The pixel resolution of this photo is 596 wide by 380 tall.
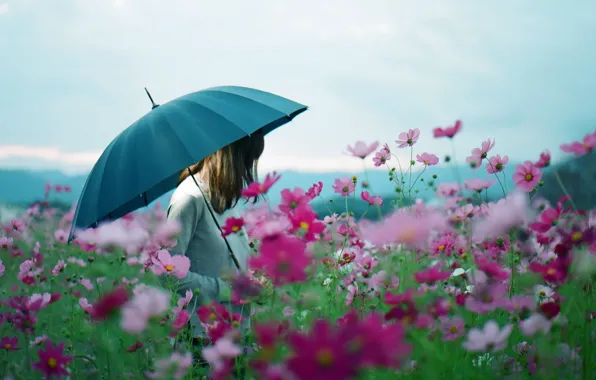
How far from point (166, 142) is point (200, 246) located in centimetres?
34

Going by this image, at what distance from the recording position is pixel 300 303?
113cm

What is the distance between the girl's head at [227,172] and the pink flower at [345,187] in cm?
32

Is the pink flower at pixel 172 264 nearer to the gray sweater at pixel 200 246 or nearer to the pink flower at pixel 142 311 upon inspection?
the gray sweater at pixel 200 246

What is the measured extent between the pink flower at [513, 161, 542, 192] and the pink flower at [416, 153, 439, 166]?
0.41 meters

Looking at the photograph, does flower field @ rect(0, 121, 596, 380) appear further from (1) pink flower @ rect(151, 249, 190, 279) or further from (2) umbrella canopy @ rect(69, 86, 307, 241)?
(2) umbrella canopy @ rect(69, 86, 307, 241)

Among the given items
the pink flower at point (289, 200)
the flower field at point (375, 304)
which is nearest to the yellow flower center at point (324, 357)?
the flower field at point (375, 304)

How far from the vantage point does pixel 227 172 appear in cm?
151

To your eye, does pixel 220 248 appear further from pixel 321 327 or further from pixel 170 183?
pixel 321 327

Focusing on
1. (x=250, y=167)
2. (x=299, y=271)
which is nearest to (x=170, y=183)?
(x=250, y=167)

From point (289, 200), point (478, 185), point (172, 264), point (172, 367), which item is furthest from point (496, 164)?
point (172, 367)

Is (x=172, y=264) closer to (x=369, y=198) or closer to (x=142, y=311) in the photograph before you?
(x=142, y=311)

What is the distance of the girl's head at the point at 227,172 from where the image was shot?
152cm

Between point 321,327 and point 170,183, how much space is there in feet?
4.75

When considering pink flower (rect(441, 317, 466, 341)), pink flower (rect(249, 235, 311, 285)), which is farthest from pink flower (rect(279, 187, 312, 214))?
pink flower (rect(441, 317, 466, 341))
